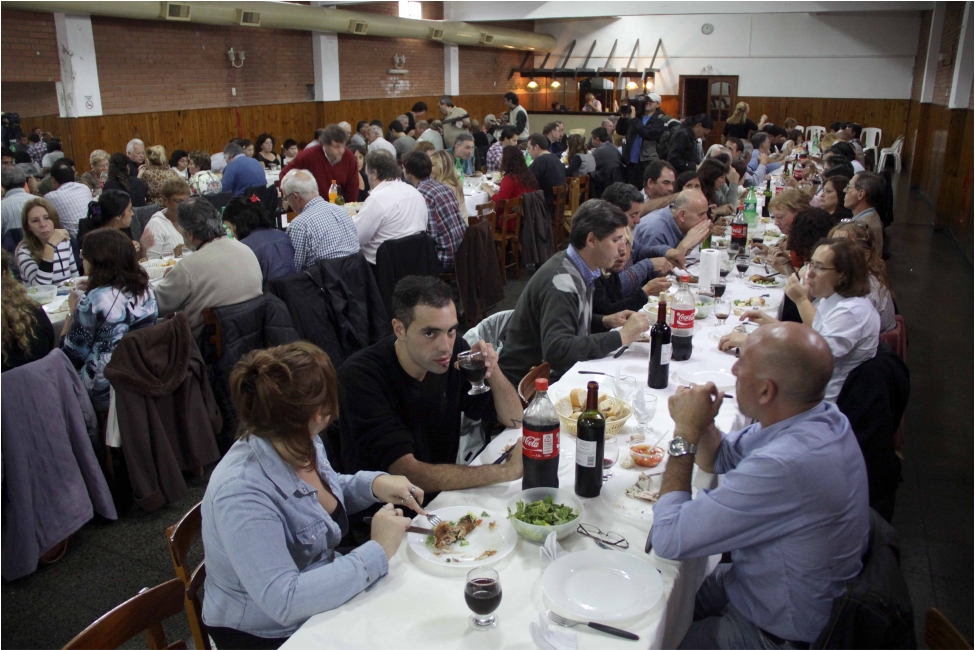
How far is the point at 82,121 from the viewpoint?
9.34 metres

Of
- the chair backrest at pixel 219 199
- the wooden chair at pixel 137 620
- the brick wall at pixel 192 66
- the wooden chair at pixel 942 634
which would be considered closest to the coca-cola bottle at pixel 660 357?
the wooden chair at pixel 942 634

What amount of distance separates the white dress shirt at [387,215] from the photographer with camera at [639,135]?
16.5 ft

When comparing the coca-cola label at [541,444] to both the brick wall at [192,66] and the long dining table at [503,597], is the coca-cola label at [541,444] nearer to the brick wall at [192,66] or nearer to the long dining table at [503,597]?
the long dining table at [503,597]

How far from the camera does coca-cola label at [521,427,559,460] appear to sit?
184 cm

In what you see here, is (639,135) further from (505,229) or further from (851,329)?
(851,329)

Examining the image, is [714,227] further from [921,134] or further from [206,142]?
[921,134]

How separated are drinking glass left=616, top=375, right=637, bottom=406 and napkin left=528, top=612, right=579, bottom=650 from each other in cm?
104

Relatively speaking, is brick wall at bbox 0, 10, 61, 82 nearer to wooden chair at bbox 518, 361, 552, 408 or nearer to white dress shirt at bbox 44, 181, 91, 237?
white dress shirt at bbox 44, 181, 91, 237

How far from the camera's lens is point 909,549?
9.81ft

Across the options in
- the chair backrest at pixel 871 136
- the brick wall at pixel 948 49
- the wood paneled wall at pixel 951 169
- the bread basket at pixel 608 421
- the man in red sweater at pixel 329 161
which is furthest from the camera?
the chair backrest at pixel 871 136

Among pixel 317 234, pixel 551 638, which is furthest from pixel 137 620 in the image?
pixel 317 234

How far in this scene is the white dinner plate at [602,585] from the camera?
4.86ft

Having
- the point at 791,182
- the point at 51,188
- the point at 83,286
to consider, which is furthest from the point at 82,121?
the point at 791,182

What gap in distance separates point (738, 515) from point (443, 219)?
166 inches
